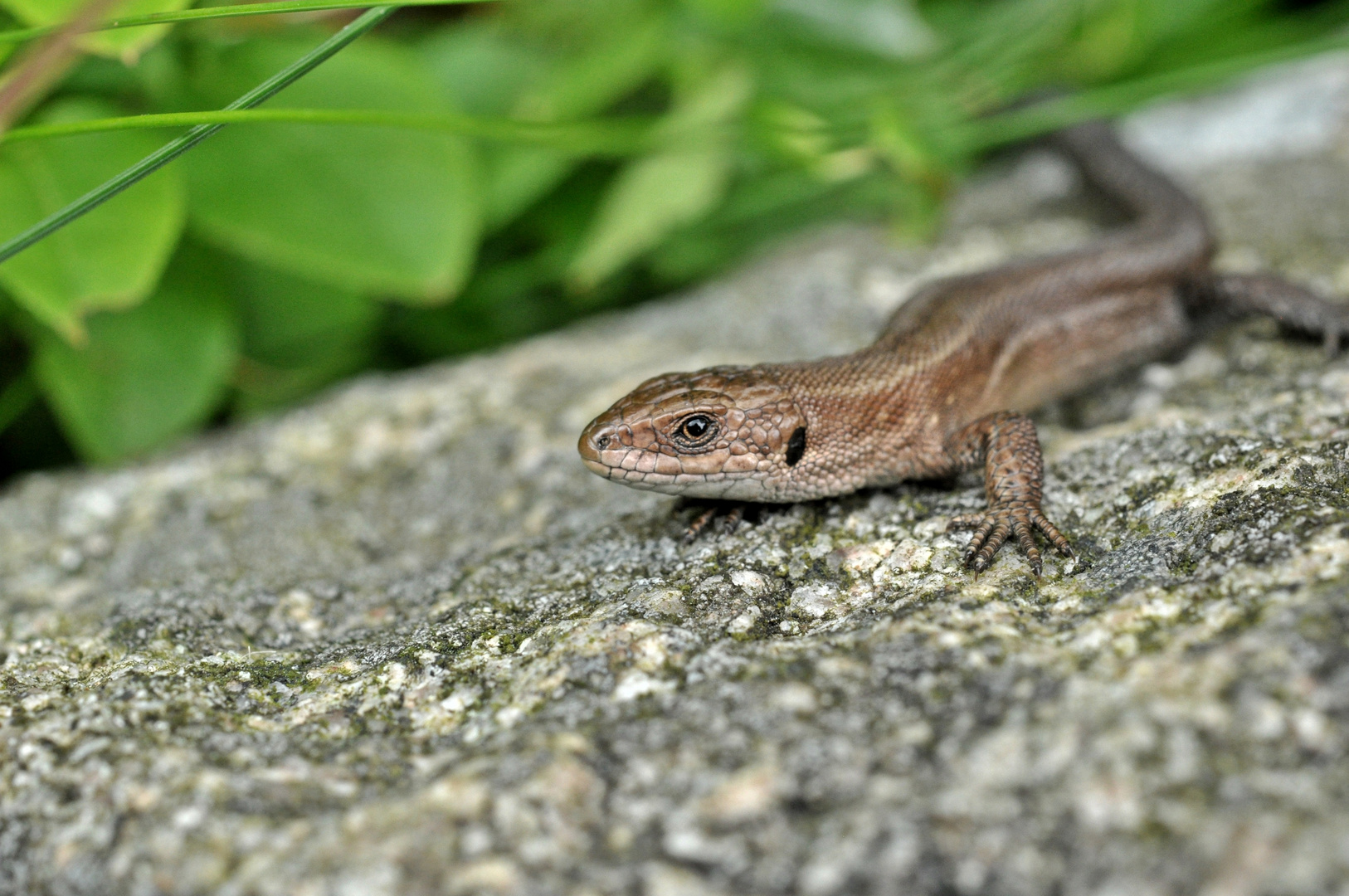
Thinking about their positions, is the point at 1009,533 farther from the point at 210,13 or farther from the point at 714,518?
the point at 210,13

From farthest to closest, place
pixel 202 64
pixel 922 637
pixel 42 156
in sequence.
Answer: pixel 202 64 < pixel 42 156 < pixel 922 637

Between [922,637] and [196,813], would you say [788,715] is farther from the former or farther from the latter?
[196,813]

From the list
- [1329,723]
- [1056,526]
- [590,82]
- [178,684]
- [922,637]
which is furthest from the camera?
[590,82]

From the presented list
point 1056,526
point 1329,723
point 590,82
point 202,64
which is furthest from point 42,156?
point 1329,723

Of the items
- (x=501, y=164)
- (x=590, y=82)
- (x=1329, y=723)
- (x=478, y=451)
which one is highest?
(x=590, y=82)

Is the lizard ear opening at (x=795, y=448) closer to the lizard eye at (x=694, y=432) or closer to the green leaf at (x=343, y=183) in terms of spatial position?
the lizard eye at (x=694, y=432)
